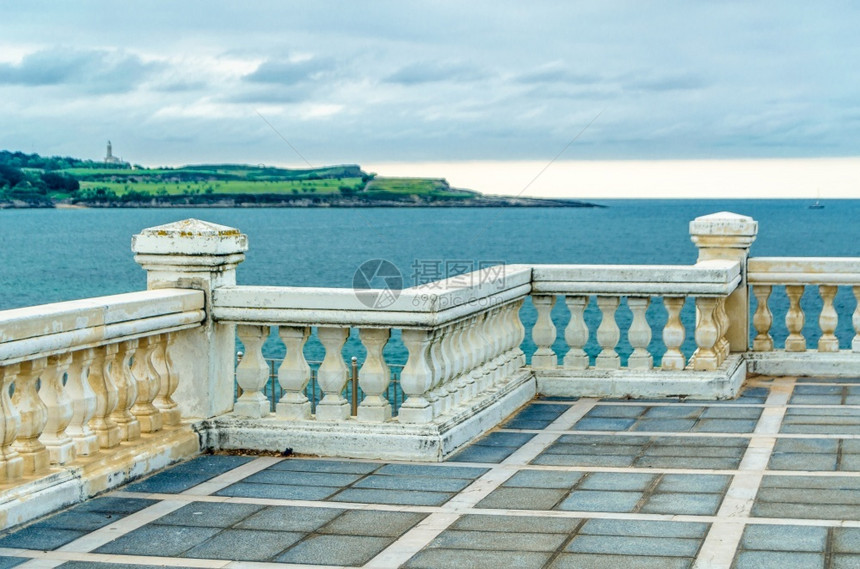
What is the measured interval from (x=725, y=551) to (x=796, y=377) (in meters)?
5.71

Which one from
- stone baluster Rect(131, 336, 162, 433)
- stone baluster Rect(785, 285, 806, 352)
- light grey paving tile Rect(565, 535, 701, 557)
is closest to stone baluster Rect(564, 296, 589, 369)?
stone baluster Rect(785, 285, 806, 352)

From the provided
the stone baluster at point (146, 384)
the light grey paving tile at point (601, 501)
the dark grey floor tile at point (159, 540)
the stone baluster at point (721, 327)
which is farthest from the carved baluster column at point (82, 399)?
the stone baluster at point (721, 327)

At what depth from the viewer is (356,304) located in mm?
7734

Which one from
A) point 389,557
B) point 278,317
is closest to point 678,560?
point 389,557

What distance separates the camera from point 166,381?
308 inches

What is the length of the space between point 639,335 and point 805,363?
1.80m

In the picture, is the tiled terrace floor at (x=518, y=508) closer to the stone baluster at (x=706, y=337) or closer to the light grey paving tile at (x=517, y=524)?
the light grey paving tile at (x=517, y=524)

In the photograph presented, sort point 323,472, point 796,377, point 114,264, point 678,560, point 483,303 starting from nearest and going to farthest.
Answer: point 678,560
point 323,472
point 483,303
point 796,377
point 114,264

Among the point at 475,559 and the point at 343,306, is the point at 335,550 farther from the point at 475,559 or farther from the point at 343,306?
the point at 343,306

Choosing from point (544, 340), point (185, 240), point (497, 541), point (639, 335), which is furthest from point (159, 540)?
point (639, 335)

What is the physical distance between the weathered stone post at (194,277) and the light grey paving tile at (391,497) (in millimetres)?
1545

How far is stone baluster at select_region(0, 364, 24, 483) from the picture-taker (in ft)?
20.4

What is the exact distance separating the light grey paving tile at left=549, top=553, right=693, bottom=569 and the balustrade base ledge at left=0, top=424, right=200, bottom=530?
2719mm

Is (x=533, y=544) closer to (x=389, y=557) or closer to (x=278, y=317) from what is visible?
(x=389, y=557)
